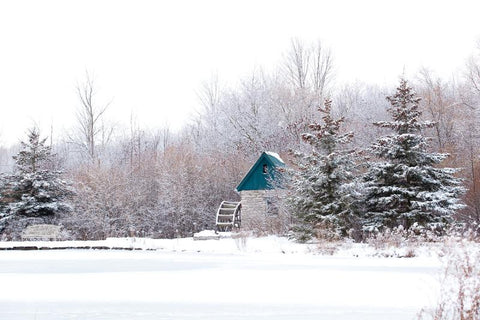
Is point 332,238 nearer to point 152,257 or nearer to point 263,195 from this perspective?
point 152,257

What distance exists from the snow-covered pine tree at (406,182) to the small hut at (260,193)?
19.1ft

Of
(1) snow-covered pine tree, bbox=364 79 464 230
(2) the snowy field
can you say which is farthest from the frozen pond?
(1) snow-covered pine tree, bbox=364 79 464 230

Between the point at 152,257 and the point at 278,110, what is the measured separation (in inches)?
917

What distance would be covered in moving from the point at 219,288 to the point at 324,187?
408 inches

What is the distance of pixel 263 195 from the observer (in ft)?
78.3

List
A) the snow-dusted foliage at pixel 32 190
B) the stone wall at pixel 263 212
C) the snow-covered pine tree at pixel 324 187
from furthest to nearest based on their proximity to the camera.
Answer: the snow-dusted foliage at pixel 32 190 < the stone wall at pixel 263 212 < the snow-covered pine tree at pixel 324 187

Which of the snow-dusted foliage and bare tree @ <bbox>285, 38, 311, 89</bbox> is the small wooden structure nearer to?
the snow-dusted foliage

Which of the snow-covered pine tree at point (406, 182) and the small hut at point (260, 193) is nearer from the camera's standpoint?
the snow-covered pine tree at point (406, 182)

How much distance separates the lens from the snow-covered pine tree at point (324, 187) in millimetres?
17453

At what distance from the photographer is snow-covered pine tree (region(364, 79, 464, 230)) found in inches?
683

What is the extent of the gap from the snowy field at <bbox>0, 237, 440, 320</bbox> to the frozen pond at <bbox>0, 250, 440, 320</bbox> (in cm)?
1

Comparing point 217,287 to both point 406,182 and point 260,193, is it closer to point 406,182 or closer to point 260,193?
point 406,182

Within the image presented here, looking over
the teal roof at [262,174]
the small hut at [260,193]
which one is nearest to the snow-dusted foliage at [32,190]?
the small hut at [260,193]

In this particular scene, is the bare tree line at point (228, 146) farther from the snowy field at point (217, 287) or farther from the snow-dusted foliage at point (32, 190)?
the snowy field at point (217, 287)
